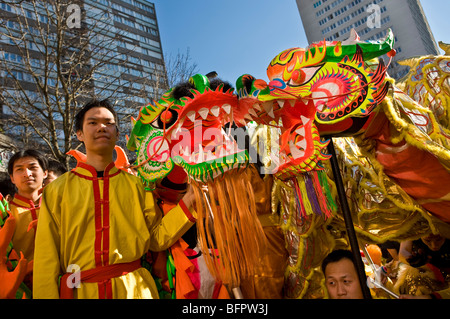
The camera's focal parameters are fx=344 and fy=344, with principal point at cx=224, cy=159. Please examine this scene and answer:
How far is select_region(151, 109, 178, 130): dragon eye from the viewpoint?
6.08 feet

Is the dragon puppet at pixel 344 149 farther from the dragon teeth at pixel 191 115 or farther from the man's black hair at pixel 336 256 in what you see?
the dragon teeth at pixel 191 115

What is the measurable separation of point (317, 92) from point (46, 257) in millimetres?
1460

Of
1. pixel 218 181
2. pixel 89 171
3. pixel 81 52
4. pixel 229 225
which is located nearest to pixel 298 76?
pixel 218 181

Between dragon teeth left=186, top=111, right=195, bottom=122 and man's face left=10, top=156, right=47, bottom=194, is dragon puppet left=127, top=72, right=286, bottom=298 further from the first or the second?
man's face left=10, top=156, right=47, bottom=194

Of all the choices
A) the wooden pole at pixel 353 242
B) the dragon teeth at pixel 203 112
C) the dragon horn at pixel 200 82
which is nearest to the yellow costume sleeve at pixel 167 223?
the dragon teeth at pixel 203 112

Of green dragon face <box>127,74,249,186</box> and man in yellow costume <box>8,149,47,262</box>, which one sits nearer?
green dragon face <box>127,74,249,186</box>

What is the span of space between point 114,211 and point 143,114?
22.6 inches

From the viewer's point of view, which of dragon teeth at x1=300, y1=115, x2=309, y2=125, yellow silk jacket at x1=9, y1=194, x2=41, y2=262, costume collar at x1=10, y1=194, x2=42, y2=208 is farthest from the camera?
costume collar at x1=10, y1=194, x2=42, y2=208

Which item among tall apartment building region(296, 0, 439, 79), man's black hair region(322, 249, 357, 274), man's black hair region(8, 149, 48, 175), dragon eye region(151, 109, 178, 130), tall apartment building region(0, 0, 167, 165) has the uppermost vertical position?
tall apartment building region(296, 0, 439, 79)

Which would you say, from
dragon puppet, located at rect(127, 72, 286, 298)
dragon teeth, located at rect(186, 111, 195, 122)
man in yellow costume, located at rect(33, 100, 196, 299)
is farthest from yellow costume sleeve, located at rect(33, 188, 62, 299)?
dragon teeth, located at rect(186, 111, 195, 122)

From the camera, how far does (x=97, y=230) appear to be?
5.31 feet

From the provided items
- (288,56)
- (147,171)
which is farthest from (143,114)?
(288,56)

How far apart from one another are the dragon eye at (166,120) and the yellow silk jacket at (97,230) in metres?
0.36

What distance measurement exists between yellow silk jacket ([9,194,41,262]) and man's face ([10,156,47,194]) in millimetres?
81
